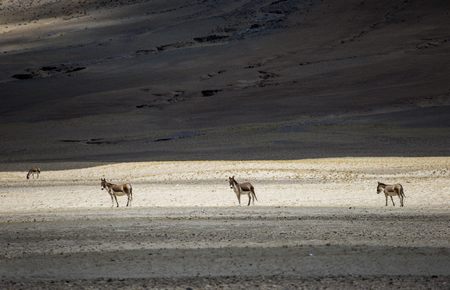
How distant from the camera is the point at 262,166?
2903 cm

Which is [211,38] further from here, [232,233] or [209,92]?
[232,233]

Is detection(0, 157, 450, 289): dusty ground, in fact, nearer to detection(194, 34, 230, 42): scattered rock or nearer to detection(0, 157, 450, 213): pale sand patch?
detection(0, 157, 450, 213): pale sand patch

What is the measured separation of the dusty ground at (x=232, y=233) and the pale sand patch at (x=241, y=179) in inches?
2.1

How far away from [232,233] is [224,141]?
2655 centimetres

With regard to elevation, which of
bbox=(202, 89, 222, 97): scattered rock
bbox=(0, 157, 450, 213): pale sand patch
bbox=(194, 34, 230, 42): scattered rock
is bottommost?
bbox=(0, 157, 450, 213): pale sand patch

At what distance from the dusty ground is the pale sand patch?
5 centimetres

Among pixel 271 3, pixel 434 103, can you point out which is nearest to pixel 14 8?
pixel 271 3

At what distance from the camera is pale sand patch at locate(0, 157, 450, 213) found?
21.5m

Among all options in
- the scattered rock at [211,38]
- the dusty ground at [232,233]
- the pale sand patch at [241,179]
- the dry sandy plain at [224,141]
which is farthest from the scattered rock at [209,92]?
the dusty ground at [232,233]

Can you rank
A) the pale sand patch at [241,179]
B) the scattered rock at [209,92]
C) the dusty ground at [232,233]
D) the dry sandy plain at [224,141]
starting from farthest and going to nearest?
the scattered rock at [209,92] < the pale sand patch at [241,179] < the dry sandy plain at [224,141] < the dusty ground at [232,233]

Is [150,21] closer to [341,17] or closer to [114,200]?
[341,17]

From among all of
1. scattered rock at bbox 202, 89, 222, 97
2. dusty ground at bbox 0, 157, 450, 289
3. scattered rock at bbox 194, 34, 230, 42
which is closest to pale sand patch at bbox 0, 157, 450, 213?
→ dusty ground at bbox 0, 157, 450, 289

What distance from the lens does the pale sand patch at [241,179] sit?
21.5 metres

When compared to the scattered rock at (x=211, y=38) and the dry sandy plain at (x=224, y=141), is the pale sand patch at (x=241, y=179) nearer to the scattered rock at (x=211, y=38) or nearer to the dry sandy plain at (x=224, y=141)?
the dry sandy plain at (x=224, y=141)
